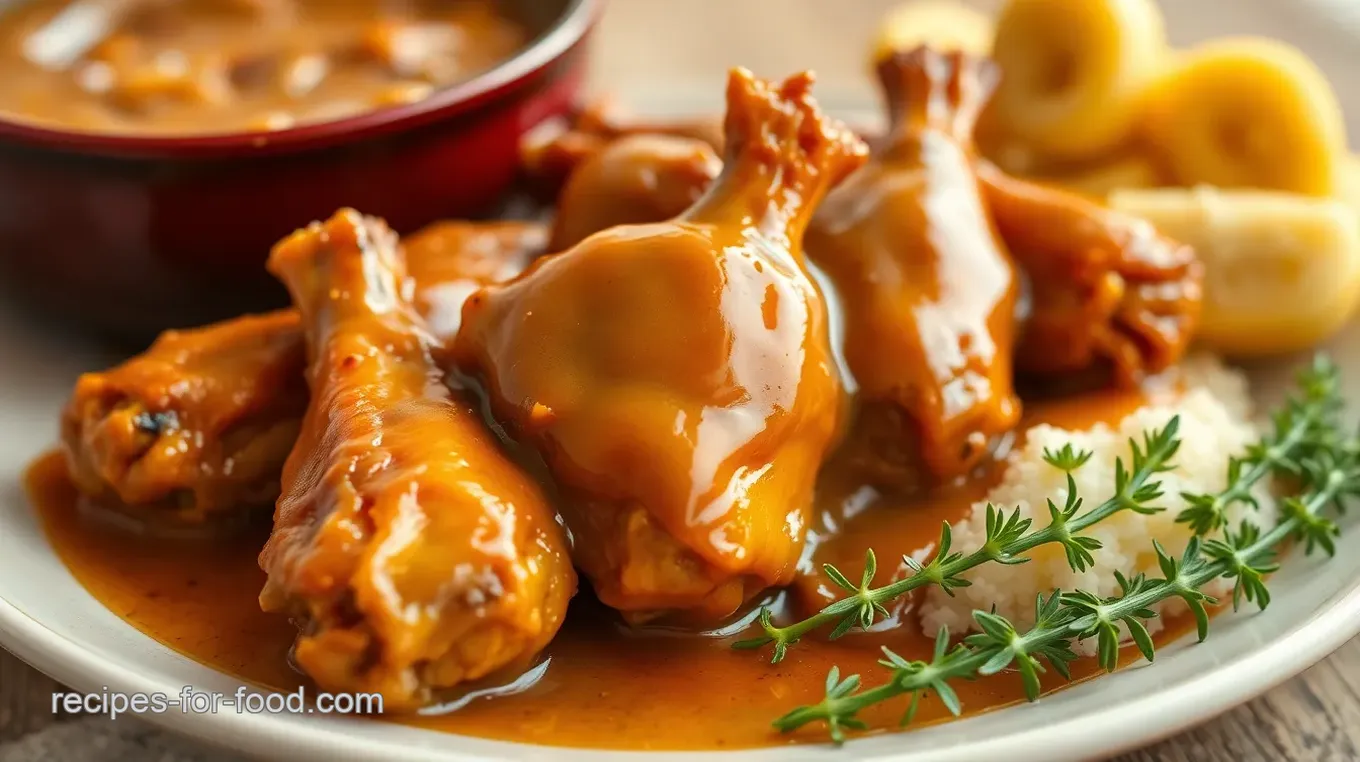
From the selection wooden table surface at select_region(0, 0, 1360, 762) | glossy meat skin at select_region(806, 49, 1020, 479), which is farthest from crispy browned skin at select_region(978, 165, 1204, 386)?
wooden table surface at select_region(0, 0, 1360, 762)

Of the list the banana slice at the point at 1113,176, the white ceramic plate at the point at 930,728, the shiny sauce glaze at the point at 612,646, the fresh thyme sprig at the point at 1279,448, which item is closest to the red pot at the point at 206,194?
the shiny sauce glaze at the point at 612,646

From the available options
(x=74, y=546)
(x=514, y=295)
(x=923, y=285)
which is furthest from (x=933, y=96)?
(x=74, y=546)

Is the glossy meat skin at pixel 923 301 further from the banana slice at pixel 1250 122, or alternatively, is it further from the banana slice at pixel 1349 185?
the banana slice at pixel 1349 185

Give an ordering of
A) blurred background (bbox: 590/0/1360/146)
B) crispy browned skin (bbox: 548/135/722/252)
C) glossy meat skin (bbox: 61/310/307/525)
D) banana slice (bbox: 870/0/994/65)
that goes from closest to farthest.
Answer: glossy meat skin (bbox: 61/310/307/525), crispy browned skin (bbox: 548/135/722/252), banana slice (bbox: 870/0/994/65), blurred background (bbox: 590/0/1360/146)

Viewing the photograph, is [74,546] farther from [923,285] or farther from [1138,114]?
[1138,114]

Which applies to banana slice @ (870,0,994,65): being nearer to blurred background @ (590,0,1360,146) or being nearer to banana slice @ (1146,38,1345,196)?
blurred background @ (590,0,1360,146)

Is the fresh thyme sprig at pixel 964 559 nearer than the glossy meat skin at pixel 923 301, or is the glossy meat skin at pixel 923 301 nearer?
Result: the fresh thyme sprig at pixel 964 559
